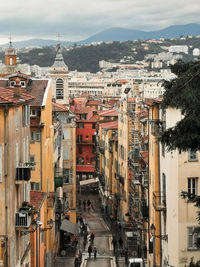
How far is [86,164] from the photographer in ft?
387

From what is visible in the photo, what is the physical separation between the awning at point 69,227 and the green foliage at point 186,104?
42.5 meters

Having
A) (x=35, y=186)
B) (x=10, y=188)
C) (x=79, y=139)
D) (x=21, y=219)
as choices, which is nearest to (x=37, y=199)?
(x=35, y=186)

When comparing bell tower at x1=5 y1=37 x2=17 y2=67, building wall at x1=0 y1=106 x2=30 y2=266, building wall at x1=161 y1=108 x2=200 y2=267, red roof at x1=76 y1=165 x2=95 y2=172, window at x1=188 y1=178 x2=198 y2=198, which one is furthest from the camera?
red roof at x1=76 y1=165 x2=95 y2=172

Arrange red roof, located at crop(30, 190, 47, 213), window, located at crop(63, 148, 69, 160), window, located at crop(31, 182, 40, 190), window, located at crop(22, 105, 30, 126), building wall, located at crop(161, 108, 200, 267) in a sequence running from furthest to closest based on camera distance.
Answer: window, located at crop(63, 148, 69, 160)
window, located at crop(31, 182, 40, 190)
red roof, located at crop(30, 190, 47, 213)
building wall, located at crop(161, 108, 200, 267)
window, located at crop(22, 105, 30, 126)

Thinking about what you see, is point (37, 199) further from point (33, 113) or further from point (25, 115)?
point (33, 113)

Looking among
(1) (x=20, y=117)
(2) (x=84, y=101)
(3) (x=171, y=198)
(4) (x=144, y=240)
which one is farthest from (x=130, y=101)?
(2) (x=84, y=101)

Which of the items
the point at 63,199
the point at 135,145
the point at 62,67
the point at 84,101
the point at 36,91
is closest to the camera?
the point at 36,91

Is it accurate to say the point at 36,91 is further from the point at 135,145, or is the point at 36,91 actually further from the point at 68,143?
the point at 68,143

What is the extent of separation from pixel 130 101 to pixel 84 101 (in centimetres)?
8514

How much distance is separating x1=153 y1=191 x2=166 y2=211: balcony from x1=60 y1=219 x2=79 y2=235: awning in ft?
75.2

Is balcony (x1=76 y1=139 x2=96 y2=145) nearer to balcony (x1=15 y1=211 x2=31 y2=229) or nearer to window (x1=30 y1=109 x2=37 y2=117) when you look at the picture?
window (x1=30 y1=109 x2=37 y2=117)

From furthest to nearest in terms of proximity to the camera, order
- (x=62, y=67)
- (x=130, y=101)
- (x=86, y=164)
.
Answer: (x=86, y=164)
(x=62, y=67)
(x=130, y=101)

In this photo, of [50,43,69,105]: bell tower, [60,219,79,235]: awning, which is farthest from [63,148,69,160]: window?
[50,43,69,105]: bell tower

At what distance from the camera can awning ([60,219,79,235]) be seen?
204ft
